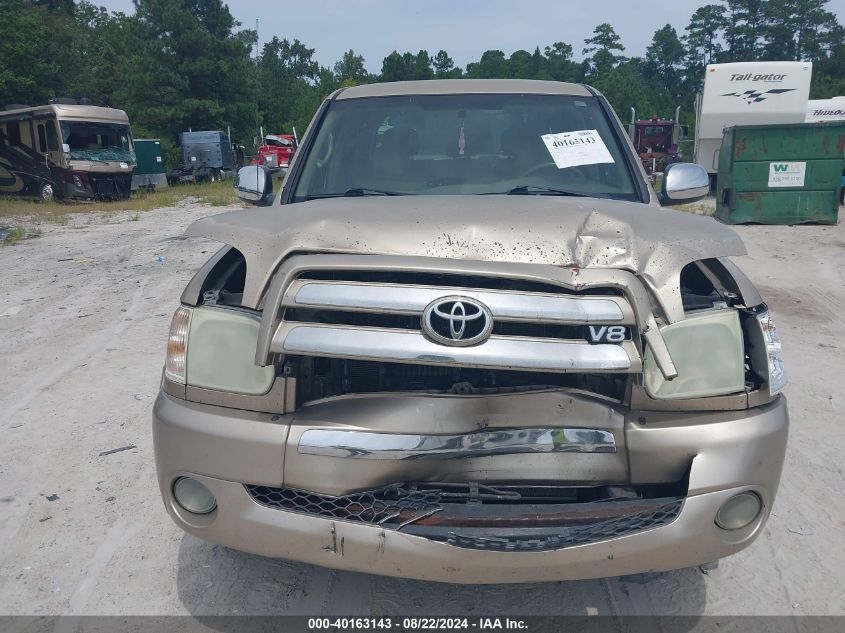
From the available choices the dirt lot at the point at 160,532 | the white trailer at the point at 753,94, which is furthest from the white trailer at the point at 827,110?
the dirt lot at the point at 160,532

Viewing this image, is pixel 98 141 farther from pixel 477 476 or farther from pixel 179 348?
pixel 477 476

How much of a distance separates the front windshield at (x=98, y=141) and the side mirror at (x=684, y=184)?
21.3 m

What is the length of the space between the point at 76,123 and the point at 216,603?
72.9 feet

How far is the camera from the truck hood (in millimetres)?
2121

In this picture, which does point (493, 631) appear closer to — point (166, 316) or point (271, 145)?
point (166, 316)

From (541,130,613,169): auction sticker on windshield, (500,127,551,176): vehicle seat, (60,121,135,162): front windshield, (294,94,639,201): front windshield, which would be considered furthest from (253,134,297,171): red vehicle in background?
(541,130,613,169): auction sticker on windshield

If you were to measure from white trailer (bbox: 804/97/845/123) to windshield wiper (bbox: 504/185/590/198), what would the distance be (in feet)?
Answer: 73.6

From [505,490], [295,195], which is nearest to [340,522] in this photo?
[505,490]

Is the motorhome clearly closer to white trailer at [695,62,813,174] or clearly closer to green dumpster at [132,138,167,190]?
green dumpster at [132,138,167,190]

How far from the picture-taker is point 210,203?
68.7ft

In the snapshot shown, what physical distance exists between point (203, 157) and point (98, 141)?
11346mm

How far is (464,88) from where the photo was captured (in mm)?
3889

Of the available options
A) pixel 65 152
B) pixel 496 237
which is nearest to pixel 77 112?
pixel 65 152

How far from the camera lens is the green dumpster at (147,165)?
2697 cm
